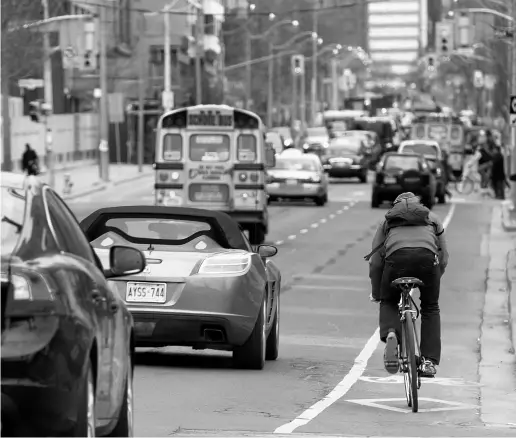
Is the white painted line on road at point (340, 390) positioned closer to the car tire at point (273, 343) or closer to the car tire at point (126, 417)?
the car tire at point (273, 343)

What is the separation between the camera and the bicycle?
12133 millimetres

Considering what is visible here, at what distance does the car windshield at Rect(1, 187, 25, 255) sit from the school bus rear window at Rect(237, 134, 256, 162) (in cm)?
2750

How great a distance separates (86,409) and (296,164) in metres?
45.5

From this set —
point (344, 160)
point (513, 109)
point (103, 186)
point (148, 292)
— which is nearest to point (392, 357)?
point (148, 292)

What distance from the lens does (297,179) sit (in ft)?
172

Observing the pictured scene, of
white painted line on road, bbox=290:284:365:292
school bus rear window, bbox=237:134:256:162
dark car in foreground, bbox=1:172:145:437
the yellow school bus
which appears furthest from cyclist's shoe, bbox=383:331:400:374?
school bus rear window, bbox=237:134:256:162

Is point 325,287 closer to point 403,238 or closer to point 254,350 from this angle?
point 254,350

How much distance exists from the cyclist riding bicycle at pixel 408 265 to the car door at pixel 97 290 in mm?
4739

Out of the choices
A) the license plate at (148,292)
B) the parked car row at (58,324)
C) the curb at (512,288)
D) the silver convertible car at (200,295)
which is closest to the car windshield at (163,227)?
the silver convertible car at (200,295)

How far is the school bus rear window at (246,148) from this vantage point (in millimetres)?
35156

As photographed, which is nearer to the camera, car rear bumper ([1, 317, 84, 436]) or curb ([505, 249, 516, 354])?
car rear bumper ([1, 317, 84, 436])

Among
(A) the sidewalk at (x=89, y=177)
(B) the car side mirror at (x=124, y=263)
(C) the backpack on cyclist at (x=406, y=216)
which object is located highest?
(B) the car side mirror at (x=124, y=263)

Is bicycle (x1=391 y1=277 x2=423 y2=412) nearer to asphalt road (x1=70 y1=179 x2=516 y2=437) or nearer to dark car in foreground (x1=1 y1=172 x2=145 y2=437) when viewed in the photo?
asphalt road (x1=70 y1=179 x2=516 y2=437)

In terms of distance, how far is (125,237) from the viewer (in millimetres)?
14820
